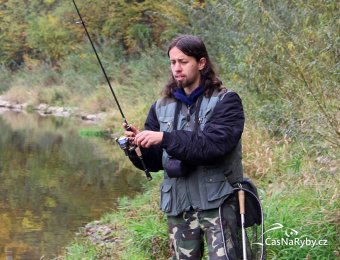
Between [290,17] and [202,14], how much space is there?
20.9 ft

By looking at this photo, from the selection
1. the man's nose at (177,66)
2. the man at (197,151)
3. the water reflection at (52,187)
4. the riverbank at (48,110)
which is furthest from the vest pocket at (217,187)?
Answer: the riverbank at (48,110)

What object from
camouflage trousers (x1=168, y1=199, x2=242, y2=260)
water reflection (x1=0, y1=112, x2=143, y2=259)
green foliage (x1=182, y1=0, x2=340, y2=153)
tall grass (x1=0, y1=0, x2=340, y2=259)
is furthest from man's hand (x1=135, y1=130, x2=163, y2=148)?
water reflection (x1=0, y1=112, x2=143, y2=259)

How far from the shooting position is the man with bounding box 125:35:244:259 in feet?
11.4

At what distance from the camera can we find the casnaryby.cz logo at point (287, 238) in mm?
4668

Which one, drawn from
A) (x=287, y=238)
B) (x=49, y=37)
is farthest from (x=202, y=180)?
(x=49, y=37)

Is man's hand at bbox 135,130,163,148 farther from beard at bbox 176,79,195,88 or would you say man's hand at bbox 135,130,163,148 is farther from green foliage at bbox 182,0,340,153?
green foliage at bbox 182,0,340,153

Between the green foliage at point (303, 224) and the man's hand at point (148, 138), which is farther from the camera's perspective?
the green foliage at point (303, 224)

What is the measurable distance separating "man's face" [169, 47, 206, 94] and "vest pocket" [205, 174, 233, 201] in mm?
492

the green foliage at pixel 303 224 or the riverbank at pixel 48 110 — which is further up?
the green foliage at pixel 303 224

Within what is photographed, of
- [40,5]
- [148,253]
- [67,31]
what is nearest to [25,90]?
[67,31]

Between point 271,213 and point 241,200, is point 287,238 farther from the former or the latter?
point 241,200

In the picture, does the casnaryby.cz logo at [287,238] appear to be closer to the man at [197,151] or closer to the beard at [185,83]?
the man at [197,151]

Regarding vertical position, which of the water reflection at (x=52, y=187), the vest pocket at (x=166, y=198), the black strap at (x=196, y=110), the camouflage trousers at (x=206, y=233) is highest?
the black strap at (x=196, y=110)

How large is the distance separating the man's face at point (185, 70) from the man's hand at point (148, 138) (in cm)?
33
